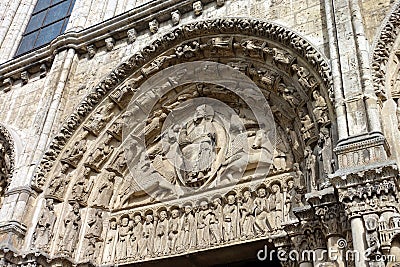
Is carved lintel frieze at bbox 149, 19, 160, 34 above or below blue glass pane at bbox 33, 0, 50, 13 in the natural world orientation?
below

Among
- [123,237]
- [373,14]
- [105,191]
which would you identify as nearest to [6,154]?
[105,191]

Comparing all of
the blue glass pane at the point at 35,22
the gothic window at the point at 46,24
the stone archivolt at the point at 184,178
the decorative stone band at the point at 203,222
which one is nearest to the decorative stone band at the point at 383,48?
the stone archivolt at the point at 184,178

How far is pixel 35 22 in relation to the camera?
33.7 ft

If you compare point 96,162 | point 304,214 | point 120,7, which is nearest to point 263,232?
point 304,214

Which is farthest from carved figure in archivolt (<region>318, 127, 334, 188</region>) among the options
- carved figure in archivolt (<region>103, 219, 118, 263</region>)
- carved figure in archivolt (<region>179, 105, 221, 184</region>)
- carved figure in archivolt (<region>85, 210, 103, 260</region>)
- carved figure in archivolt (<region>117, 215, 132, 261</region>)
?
carved figure in archivolt (<region>85, 210, 103, 260</region>)

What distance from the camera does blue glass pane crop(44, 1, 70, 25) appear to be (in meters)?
9.86

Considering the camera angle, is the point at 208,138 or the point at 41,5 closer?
the point at 208,138

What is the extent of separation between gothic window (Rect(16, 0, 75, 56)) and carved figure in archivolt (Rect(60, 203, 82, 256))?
4321 millimetres

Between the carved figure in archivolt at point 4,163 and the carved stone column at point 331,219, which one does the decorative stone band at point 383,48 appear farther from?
the carved figure in archivolt at point 4,163

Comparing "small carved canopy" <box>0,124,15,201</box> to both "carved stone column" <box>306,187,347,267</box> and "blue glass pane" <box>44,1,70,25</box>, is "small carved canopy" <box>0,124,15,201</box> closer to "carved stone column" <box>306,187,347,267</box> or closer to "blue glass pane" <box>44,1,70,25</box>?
"blue glass pane" <box>44,1,70,25</box>

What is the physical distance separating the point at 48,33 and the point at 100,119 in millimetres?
3616

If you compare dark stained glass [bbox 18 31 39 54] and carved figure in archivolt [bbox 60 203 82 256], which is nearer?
carved figure in archivolt [bbox 60 203 82 256]

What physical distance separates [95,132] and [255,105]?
2362 mm

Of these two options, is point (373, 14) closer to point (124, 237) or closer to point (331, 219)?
point (331, 219)
